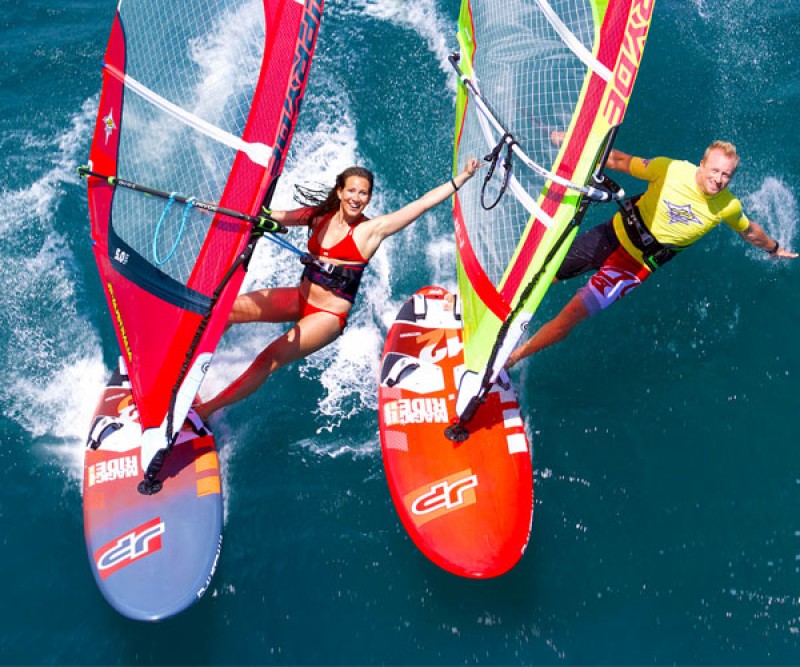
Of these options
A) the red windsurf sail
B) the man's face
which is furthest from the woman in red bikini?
the man's face

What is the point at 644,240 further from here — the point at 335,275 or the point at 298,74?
the point at 298,74

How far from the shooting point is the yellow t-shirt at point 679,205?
6.06m

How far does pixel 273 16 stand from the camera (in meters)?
5.29

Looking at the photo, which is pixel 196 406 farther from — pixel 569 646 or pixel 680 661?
pixel 680 661

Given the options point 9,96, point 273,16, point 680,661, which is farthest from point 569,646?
point 9,96

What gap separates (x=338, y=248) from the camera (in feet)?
19.4

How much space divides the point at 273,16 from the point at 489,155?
1.68m

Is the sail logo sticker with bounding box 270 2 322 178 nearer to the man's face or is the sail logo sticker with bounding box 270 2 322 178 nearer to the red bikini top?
the red bikini top

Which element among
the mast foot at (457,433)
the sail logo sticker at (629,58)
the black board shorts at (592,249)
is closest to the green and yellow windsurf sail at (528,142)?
the sail logo sticker at (629,58)

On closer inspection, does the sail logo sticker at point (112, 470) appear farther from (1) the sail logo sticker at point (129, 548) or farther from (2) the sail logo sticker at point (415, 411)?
(2) the sail logo sticker at point (415, 411)

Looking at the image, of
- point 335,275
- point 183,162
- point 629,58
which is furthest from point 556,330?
point 183,162

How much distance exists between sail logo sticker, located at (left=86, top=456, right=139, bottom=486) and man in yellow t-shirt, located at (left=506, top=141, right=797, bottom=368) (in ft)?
9.98

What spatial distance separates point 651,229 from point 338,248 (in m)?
2.34

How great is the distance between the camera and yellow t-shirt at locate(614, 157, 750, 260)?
6059 millimetres
